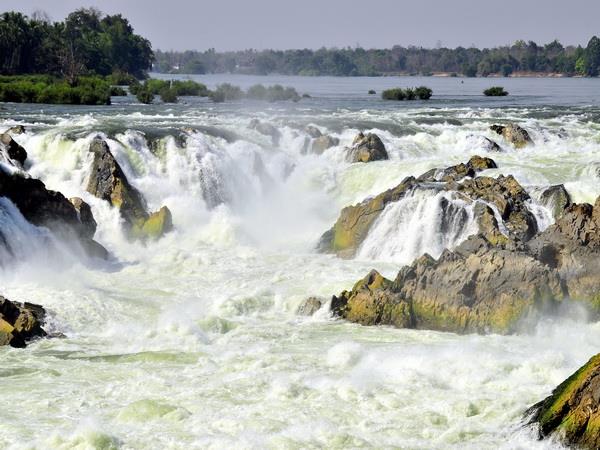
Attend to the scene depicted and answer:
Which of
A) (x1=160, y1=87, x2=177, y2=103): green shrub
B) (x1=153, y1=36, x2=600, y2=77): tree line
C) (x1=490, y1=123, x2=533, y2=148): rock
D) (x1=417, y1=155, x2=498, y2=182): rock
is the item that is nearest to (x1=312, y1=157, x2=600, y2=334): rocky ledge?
(x1=417, y1=155, x2=498, y2=182): rock

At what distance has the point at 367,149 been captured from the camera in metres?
29.3

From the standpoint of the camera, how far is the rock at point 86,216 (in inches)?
853

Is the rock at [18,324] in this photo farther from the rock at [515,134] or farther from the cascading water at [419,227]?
the rock at [515,134]

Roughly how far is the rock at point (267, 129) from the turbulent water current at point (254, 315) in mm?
258

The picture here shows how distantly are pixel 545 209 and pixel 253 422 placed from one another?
11.7m

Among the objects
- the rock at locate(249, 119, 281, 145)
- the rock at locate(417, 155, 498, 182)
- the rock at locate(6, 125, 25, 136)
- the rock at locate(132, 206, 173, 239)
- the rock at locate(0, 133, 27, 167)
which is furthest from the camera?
the rock at locate(249, 119, 281, 145)

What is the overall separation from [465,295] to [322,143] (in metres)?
16.0

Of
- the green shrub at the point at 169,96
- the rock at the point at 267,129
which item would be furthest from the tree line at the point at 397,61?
the rock at the point at 267,129

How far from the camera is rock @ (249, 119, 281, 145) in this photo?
31.8m

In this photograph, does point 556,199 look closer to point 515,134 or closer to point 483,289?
point 483,289

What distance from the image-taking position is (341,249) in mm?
21312

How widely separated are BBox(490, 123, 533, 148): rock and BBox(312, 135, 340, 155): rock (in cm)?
602

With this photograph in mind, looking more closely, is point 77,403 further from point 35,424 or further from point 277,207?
point 277,207

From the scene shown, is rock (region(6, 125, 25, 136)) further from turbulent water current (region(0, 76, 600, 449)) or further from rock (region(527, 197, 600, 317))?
rock (region(527, 197, 600, 317))
